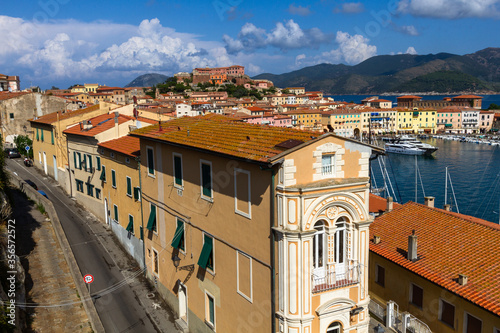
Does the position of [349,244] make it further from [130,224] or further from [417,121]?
[417,121]

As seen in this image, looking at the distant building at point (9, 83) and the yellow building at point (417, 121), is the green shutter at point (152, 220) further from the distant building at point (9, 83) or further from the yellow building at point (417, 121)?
the yellow building at point (417, 121)

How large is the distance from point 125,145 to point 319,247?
592 inches

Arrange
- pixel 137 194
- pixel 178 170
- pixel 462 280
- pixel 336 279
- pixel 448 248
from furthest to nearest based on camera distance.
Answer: pixel 137 194 < pixel 178 170 < pixel 448 248 < pixel 462 280 < pixel 336 279

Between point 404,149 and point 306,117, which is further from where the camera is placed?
point 306,117

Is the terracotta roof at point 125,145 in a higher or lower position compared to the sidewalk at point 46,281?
higher

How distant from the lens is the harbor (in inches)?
2100

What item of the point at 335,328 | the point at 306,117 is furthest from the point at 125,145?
the point at 306,117

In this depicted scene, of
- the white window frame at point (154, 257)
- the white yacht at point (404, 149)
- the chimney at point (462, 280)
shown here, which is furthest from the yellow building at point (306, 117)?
the chimney at point (462, 280)

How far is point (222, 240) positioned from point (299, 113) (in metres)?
104

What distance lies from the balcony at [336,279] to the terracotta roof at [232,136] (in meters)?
3.61

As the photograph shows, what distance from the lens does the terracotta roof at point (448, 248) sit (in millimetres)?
12664

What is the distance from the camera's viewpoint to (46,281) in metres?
18.1

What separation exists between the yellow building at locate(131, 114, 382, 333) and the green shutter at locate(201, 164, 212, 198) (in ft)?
0.11

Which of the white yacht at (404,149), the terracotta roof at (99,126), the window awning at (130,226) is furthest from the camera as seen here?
the white yacht at (404,149)
